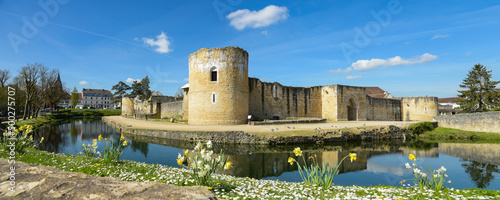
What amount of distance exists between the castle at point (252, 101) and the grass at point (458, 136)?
10.6 metres

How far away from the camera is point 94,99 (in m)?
99.8

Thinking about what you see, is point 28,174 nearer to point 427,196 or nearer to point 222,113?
point 427,196

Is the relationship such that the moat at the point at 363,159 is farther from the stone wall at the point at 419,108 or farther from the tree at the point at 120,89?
the tree at the point at 120,89

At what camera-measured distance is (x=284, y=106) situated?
92.0ft

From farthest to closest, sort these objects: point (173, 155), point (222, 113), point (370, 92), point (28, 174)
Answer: point (370, 92)
point (222, 113)
point (173, 155)
point (28, 174)

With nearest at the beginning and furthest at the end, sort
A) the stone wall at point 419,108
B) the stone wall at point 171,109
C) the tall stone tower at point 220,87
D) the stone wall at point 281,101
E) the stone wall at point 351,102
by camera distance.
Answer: the tall stone tower at point 220,87, the stone wall at point 281,101, the stone wall at point 351,102, the stone wall at point 171,109, the stone wall at point 419,108

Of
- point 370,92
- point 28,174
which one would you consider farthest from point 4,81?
point 370,92

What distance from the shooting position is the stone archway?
1232 inches

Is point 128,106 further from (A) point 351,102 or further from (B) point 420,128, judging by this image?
(B) point 420,128

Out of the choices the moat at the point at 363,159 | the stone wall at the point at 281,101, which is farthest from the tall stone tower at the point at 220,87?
the moat at the point at 363,159

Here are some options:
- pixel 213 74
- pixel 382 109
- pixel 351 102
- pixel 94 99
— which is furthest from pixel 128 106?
pixel 94 99

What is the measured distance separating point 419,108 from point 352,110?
12422 mm

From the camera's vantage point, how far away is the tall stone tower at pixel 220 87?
21.0 m

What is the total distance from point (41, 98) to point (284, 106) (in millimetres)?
35217
